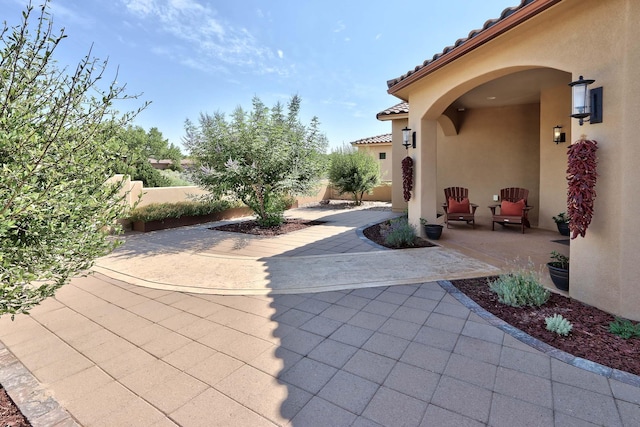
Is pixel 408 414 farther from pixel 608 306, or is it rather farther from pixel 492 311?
pixel 608 306

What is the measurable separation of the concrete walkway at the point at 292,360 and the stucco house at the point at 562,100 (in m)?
1.44

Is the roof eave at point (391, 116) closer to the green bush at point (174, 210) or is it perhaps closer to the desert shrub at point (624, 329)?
the green bush at point (174, 210)

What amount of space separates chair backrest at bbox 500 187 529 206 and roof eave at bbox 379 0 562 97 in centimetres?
467

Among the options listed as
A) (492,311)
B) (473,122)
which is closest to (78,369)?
(492,311)

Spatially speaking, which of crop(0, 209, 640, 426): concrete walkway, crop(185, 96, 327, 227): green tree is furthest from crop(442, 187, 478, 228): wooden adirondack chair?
crop(0, 209, 640, 426): concrete walkway

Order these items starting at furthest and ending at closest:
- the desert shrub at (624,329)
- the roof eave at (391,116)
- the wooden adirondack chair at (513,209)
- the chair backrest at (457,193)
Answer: the roof eave at (391,116) → the chair backrest at (457,193) → the wooden adirondack chair at (513,209) → the desert shrub at (624,329)

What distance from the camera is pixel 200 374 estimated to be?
2.47 m

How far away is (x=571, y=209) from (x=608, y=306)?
3.63 feet

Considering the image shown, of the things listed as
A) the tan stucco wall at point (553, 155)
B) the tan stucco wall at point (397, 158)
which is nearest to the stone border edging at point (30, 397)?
the tan stucco wall at point (553, 155)

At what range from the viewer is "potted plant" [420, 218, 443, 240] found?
23.0 ft

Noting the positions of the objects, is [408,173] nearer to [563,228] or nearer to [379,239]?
[379,239]

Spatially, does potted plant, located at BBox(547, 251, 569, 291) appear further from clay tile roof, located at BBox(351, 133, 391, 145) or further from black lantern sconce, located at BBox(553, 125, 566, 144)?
clay tile roof, located at BBox(351, 133, 391, 145)

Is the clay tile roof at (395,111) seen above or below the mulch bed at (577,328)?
above

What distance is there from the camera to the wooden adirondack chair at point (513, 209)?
784 cm
